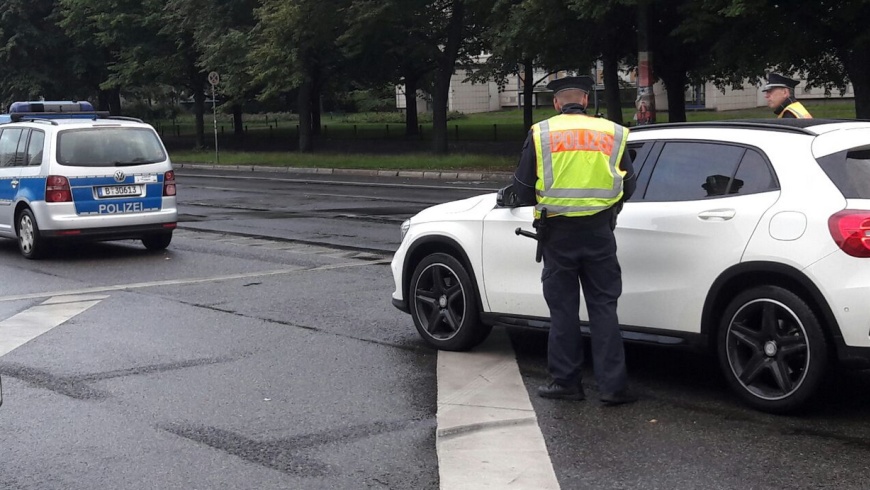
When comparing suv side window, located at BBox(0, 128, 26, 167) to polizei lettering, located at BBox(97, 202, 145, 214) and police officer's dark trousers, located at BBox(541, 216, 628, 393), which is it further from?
police officer's dark trousers, located at BBox(541, 216, 628, 393)

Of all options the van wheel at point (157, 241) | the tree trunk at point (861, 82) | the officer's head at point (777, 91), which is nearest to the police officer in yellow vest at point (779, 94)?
the officer's head at point (777, 91)

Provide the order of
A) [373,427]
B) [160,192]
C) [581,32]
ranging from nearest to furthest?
[373,427], [160,192], [581,32]

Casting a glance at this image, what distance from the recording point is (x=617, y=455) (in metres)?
5.29

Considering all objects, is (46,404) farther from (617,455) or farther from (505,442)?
(617,455)

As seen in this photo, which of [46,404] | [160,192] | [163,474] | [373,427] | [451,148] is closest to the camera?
[163,474]

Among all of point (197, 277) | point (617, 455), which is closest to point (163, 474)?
point (617, 455)

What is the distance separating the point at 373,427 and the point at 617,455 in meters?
1.31

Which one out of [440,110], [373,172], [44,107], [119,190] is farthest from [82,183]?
[440,110]

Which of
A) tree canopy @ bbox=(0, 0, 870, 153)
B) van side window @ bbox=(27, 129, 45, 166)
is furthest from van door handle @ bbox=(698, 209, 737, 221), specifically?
tree canopy @ bbox=(0, 0, 870, 153)

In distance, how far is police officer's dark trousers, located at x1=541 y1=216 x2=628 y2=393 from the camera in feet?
20.1

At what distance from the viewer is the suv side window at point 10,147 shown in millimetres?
13672

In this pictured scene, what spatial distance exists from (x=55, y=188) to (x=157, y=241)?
1.54 m

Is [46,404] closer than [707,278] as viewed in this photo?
No

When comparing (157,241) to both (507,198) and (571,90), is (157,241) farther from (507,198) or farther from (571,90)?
(571,90)
